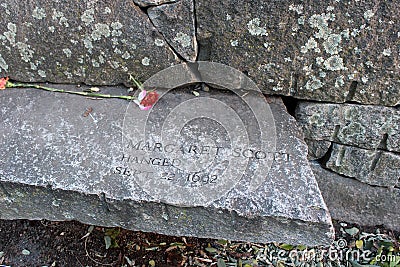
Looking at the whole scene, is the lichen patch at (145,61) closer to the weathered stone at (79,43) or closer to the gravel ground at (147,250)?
the weathered stone at (79,43)

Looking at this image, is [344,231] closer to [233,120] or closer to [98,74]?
[233,120]

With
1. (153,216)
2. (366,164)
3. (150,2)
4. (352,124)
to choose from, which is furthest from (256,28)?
(366,164)

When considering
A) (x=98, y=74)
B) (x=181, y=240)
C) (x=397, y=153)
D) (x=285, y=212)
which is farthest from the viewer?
(x=181, y=240)

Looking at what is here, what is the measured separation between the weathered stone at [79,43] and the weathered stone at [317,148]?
2.28 feet

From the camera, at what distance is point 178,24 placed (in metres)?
1.38

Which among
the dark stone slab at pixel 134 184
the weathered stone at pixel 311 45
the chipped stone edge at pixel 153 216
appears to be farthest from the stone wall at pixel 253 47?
the chipped stone edge at pixel 153 216

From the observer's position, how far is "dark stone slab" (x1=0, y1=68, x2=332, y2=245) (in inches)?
47.5

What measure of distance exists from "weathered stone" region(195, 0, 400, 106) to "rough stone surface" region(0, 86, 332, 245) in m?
0.21

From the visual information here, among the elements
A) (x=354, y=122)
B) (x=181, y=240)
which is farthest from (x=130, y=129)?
(x=354, y=122)

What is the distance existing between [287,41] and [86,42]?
706 millimetres

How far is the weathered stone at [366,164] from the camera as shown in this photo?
1719 mm

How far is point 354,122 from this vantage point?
1.61 meters

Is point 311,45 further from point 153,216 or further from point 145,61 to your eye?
point 153,216

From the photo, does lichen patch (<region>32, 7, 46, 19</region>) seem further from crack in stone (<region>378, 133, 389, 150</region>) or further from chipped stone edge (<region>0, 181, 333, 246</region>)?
crack in stone (<region>378, 133, 389, 150</region>)
